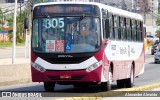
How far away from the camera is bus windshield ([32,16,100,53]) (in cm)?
1897

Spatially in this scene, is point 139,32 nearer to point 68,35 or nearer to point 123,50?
point 123,50

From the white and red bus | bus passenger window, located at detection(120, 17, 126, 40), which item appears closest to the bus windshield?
the white and red bus

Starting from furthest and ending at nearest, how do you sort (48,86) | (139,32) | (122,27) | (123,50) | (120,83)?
1. (139,32)
2. (120,83)
3. (123,50)
4. (122,27)
5. (48,86)

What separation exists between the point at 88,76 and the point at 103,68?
76 cm

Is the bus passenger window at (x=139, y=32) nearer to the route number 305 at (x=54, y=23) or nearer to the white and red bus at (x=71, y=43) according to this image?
the white and red bus at (x=71, y=43)

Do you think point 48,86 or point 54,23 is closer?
point 54,23

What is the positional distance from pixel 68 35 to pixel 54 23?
2.26 ft

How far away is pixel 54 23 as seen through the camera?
63.4ft

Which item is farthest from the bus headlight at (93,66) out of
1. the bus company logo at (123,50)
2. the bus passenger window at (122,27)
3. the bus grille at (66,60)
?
the bus passenger window at (122,27)

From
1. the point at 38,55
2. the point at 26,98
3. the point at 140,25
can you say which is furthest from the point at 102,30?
the point at 140,25

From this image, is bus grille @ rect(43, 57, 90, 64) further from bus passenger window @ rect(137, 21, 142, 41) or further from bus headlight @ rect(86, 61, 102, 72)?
bus passenger window @ rect(137, 21, 142, 41)

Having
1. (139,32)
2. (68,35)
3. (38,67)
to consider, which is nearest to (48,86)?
(38,67)

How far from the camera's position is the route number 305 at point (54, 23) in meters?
19.2

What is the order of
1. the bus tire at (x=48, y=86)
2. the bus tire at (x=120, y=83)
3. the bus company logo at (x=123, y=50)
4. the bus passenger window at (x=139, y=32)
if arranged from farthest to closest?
1. the bus passenger window at (x=139, y=32)
2. the bus tire at (x=120, y=83)
3. the bus company logo at (x=123, y=50)
4. the bus tire at (x=48, y=86)
